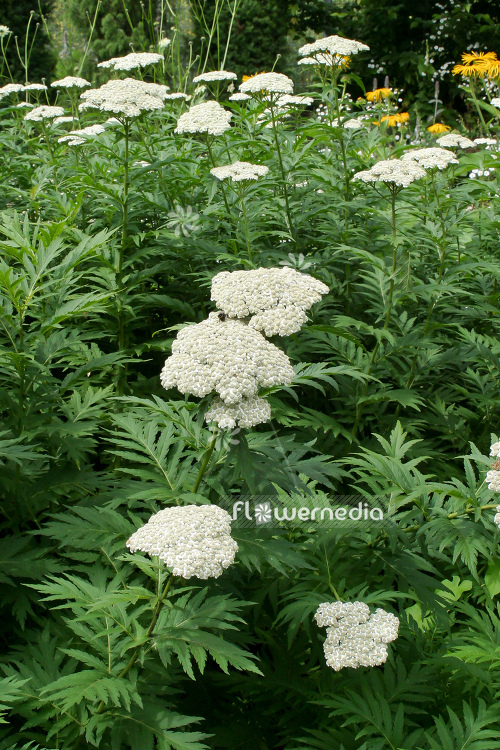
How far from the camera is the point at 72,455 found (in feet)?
8.41

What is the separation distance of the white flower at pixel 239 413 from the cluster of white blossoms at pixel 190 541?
269mm

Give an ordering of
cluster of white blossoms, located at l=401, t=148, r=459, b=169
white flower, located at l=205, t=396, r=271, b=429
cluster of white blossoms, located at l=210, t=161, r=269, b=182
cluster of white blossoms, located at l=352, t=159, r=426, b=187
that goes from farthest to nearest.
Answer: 1. cluster of white blossoms, located at l=401, t=148, r=459, b=169
2. cluster of white blossoms, located at l=210, t=161, r=269, b=182
3. cluster of white blossoms, located at l=352, t=159, r=426, b=187
4. white flower, located at l=205, t=396, r=271, b=429

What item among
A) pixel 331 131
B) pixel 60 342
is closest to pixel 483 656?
pixel 60 342

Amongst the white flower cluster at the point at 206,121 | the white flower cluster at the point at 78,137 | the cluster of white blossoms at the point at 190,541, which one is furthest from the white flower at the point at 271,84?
the cluster of white blossoms at the point at 190,541

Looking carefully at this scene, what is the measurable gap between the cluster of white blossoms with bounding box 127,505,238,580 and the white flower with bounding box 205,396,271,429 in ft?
0.88

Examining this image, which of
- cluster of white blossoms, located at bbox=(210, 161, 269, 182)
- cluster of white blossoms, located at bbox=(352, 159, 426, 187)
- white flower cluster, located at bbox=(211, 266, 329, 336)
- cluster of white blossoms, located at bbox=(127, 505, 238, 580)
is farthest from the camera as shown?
cluster of white blossoms, located at bbox=(210, 161, 269, 182)

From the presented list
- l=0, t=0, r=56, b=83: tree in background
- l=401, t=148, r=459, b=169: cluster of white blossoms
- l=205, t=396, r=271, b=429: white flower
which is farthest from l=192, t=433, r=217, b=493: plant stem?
l=0, t=0, r=56, b=83: tree in background

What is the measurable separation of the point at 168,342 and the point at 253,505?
1.49 m

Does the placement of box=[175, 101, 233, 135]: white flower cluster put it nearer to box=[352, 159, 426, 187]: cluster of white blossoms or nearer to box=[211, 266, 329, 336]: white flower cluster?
box=[352, 159, 426, 187]: cluster of white blossoms

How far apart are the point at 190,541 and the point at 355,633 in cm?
65

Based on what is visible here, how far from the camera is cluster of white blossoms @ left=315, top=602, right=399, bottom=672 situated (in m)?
1.92

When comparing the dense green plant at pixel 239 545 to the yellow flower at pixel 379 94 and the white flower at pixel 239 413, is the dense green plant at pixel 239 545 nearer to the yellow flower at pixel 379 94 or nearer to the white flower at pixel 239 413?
the white flower at pixel 239 413

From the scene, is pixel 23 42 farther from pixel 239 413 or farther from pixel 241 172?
pixel 239 413

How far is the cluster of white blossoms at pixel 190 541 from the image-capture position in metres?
1.67
